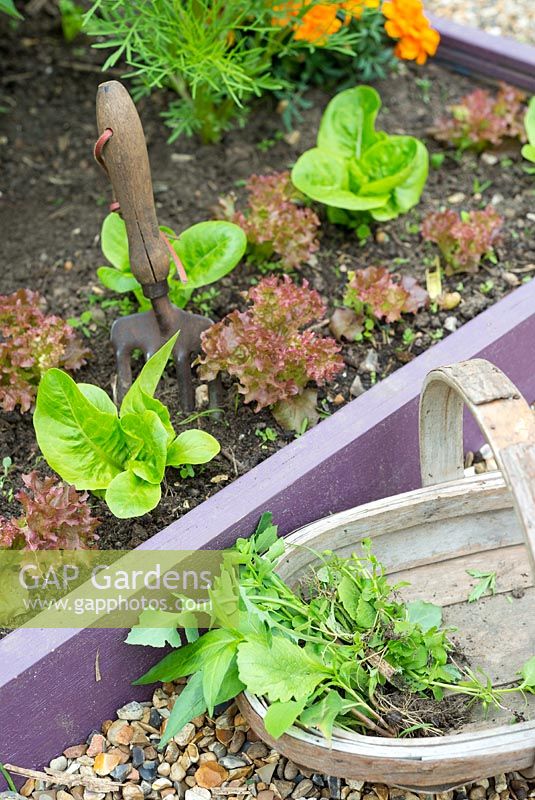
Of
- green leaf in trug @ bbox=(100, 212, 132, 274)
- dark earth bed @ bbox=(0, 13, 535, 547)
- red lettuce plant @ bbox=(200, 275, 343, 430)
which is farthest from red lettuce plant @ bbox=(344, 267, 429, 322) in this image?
green leaf in trug @ bbox=(100, 212, 132, 274)

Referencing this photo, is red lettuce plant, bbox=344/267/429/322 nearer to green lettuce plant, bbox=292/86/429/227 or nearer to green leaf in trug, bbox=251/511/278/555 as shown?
green lettuce plant, bbox=292/86/429/227

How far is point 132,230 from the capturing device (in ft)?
5.66

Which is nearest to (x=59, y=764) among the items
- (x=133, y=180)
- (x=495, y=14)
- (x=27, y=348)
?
(x=27, y=348)

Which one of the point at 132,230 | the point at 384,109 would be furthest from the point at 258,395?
the point at 384,109

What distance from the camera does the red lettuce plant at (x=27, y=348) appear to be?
6.33 ft

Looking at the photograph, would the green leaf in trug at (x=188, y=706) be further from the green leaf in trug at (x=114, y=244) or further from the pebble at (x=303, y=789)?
the green leaf in trug at (x=114, y=244)

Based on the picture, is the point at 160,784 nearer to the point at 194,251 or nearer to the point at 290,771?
the point at 290,771

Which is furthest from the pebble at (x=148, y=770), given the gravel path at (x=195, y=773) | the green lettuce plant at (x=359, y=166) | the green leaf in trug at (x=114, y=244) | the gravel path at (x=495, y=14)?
the gravel path at (x=495, y=14)

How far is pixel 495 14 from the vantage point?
356 cm

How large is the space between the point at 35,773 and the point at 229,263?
3.42ft

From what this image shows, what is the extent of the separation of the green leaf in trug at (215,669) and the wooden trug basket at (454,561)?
5 centimetres

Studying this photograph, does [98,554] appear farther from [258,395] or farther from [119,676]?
[258,395]

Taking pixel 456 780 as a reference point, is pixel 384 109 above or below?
above

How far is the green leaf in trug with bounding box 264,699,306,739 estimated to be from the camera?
140cm
